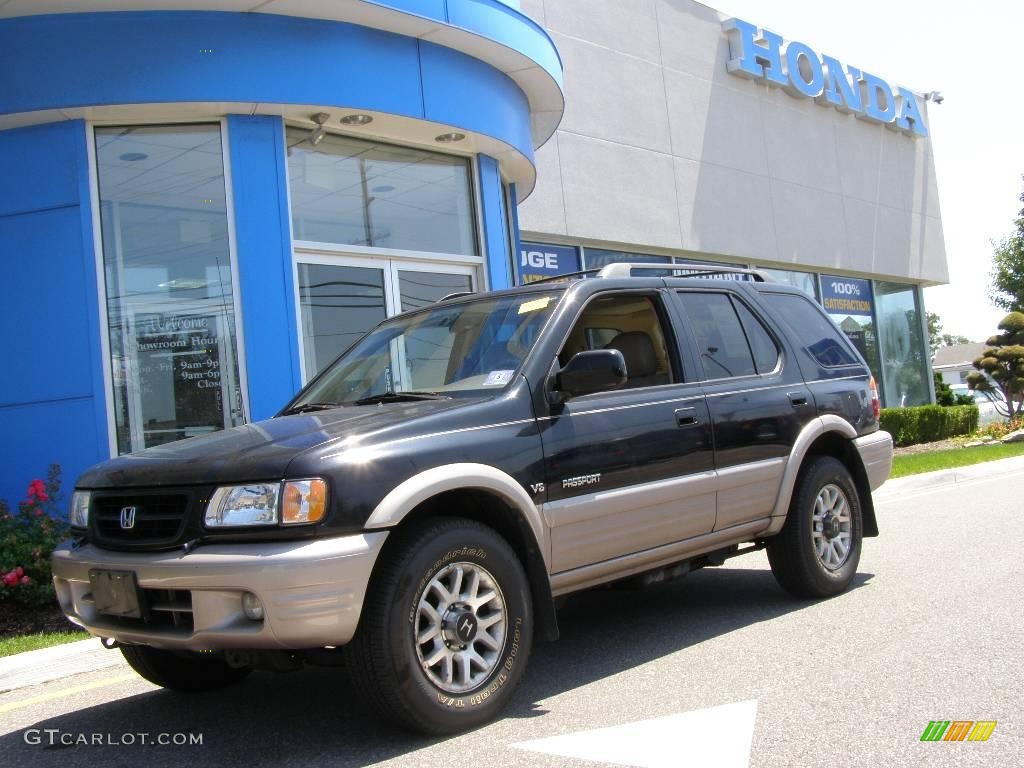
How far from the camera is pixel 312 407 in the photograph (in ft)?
16.8

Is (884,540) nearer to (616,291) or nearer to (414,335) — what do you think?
(616,291)

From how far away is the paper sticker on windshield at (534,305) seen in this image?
16.6 feet


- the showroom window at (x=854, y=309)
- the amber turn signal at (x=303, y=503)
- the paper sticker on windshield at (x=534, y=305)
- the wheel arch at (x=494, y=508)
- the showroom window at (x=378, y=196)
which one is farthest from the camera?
the showroom window at (x=854, y=309)

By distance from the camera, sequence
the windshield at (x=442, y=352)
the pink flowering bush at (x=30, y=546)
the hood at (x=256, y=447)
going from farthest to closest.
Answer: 1. the pink flowering bush at (x=30, y=546)
2. the windshield at (x=442, y=352)
3. the hood at (x=256, y=447)

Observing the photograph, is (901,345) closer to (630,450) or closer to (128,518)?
(630,450)

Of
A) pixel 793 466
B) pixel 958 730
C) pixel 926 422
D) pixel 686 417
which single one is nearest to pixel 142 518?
pixel 686 417

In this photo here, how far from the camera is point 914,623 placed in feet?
17.6

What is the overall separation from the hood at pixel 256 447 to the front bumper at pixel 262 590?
293 mm

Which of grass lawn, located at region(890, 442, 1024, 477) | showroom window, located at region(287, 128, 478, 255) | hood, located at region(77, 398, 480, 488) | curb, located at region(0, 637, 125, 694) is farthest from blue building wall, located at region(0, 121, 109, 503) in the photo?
grass lawn, located at region(890, 442, 1024, 477)

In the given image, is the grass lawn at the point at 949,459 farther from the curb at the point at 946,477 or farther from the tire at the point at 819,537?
the tire at the point at 819,537

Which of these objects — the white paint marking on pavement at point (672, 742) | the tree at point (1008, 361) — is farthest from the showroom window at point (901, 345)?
the white paint marking on pavement at point (672, 742)

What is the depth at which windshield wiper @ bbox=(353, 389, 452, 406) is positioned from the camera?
4.67 meters

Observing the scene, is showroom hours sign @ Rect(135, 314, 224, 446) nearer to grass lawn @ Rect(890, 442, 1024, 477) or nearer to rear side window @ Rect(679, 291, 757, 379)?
rear side window @ Rect(679, 291, 757, 379)

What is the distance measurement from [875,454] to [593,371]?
2900mm
